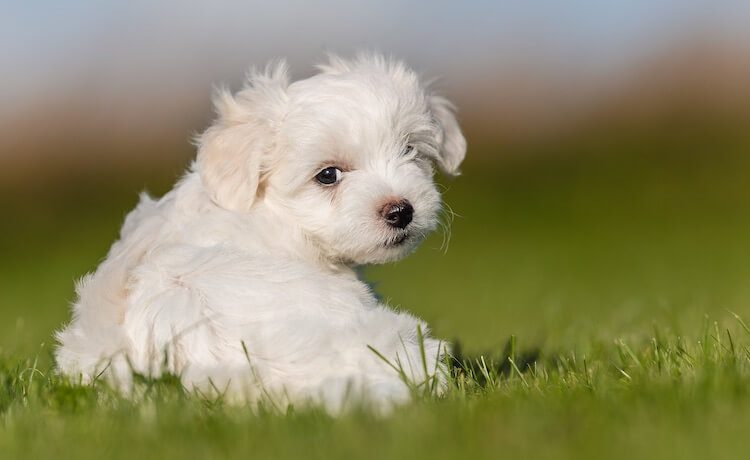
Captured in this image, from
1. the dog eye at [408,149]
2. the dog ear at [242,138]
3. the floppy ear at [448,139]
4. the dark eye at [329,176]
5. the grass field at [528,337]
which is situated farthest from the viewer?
the floppy ear at [448,139]

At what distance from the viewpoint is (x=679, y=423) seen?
3215 mm

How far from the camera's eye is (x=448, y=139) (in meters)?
5.71

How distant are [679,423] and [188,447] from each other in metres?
1.54

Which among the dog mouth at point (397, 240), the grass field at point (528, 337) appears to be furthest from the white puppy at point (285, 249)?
the grass field at point (528, 337)

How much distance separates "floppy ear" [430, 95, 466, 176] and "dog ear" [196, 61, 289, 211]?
36.0 inches

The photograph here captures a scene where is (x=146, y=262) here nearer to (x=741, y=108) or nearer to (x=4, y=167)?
(x=4, y=167)

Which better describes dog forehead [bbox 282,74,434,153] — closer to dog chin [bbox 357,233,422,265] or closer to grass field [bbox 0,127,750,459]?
dog chin [bbox 357,233,422,265]

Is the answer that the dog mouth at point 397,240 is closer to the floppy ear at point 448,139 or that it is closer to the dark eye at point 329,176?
the dark eye at point 329,176

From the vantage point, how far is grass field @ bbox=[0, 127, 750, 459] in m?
3.16

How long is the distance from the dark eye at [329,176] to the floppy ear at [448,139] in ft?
2.78

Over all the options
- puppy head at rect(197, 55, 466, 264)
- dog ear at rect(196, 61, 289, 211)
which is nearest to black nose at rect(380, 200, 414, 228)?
puppy head at rect(197, 55, 466, 264)

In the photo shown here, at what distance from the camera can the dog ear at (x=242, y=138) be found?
15.8 ft

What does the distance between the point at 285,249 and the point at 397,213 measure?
0.55 metres

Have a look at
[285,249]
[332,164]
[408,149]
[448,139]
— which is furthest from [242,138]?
[448,139]
